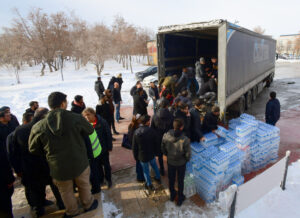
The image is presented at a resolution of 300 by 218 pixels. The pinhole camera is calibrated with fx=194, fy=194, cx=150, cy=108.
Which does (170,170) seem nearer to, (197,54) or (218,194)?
(218,194)

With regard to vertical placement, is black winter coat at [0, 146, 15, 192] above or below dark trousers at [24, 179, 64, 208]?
above

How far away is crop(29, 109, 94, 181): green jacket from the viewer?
8.11ft

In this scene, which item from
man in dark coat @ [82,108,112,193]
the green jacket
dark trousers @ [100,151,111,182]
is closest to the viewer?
the green jacket

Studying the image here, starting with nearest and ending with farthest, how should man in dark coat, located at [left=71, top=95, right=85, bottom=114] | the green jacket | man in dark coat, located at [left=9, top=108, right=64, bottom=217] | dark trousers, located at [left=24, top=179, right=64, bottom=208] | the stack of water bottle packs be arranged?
the green jacket < man in dark coat, located at [left=9, top=108, right=64, bottom=217] < dark trousers, located at [left=24, top=179, right=64, bottom=208] < the stack of water bottle packs < man in dark coat, located at [left=71, top=95, right=85, bottom=114]

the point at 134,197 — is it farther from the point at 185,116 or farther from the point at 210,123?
the point at 210,123

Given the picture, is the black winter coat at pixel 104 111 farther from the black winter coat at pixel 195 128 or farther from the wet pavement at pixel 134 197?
the black winter coat at pixel 195 128

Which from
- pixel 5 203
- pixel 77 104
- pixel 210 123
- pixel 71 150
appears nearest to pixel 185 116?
pixel 210 123

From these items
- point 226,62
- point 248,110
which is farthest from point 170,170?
point 248,110

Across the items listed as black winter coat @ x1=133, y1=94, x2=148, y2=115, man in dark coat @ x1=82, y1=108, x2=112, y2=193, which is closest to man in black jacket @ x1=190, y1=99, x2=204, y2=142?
man in dark coat @ x1=82, y1=108, x2=112, y2=193

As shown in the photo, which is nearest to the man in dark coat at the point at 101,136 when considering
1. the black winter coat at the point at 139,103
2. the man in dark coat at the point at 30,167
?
the man in dark coat at the point at 30,167

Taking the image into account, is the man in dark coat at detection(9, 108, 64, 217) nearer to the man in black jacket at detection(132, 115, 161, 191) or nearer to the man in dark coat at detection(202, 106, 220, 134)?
the man in black jacket at detection(132, 115, 161, 191)

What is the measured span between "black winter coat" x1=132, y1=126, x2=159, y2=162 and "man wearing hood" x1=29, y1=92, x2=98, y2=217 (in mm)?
958

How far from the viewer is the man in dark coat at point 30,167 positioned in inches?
116

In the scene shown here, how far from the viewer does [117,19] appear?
39.4m
